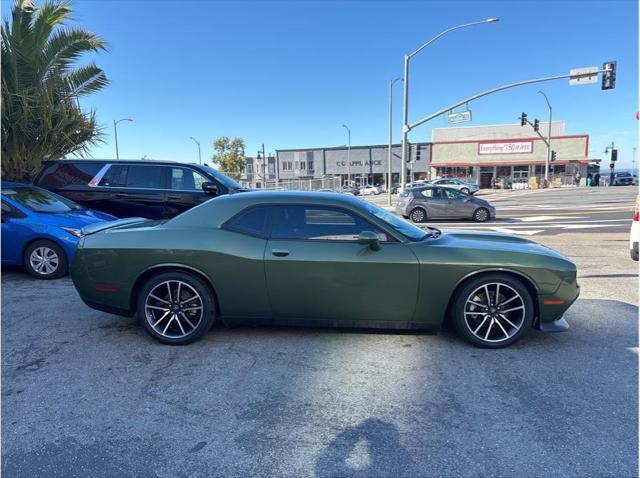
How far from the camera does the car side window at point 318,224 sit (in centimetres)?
387

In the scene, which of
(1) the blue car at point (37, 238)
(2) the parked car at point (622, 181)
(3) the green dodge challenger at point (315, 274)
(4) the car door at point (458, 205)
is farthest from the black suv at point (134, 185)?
(2) the parked car at point (622, 181)

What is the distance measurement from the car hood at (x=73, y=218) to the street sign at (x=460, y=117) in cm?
1928

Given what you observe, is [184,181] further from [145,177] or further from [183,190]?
[145,177]

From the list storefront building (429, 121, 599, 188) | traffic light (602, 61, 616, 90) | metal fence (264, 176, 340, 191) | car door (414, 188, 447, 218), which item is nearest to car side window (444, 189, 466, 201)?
car door (414, 188, 447, 218)

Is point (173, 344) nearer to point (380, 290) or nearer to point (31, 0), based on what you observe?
point (380, 290)

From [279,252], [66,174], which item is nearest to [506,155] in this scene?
[66,174]

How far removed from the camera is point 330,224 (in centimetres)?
393

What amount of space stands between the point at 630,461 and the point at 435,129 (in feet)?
220

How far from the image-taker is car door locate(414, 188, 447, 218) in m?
15.9

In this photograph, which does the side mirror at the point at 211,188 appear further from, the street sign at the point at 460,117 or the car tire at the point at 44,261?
the street sign at the point at 460,117

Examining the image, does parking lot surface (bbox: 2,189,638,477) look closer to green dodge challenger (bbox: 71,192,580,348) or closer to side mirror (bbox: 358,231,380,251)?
green dodge challenger (bbox: 71,192,580,348)

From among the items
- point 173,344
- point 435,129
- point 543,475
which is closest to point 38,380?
point 173,344

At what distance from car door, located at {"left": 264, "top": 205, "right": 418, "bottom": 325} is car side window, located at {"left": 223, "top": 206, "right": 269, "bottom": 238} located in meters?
0.12

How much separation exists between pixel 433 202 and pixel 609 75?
11496 mm
